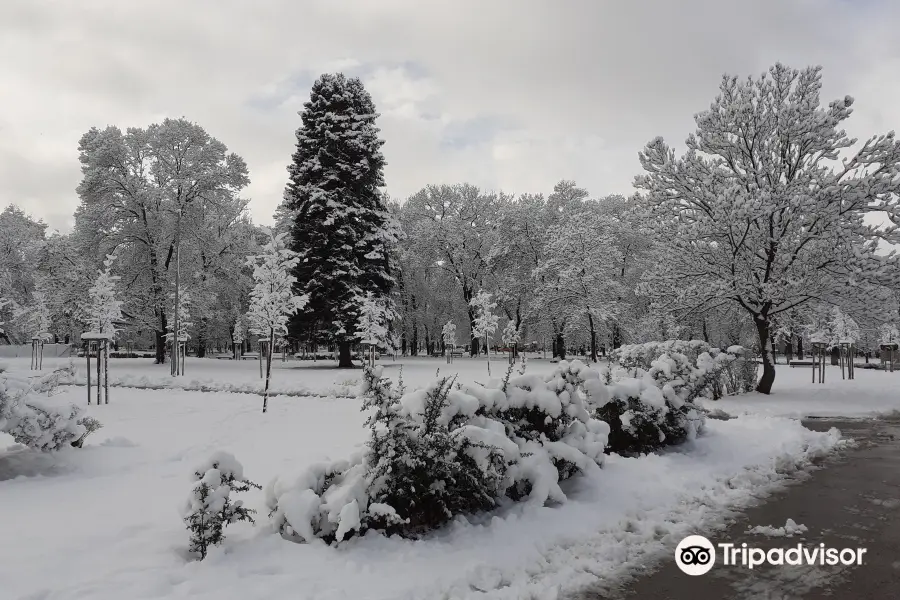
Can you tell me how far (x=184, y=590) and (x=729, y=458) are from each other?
792 cm

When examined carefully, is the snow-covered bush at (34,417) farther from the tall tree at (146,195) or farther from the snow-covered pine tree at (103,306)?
the tall tree at (146,195)

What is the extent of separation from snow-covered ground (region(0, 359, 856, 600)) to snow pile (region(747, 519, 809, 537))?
0.44 metres

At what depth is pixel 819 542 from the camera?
519cm

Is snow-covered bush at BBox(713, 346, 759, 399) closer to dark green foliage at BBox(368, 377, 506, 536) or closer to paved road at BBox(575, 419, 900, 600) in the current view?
paved road at BBox(575, 419, 900, 600)

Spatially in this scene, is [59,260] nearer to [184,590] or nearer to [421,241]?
[421,241]

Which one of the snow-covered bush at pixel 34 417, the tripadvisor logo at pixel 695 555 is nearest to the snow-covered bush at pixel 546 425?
the tripadvisor logo at pixel 695 555

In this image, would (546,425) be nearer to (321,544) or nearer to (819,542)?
(819,542)

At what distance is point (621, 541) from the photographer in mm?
5371

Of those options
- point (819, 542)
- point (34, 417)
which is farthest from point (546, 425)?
point (34, 417)

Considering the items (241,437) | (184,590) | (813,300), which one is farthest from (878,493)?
(813,300)

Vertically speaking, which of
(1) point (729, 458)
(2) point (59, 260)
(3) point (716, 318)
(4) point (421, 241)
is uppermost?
(4) point (421, 241)

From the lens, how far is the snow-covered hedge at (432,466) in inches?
195

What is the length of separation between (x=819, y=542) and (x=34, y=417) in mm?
8863

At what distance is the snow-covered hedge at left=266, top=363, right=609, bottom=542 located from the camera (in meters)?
4.96
